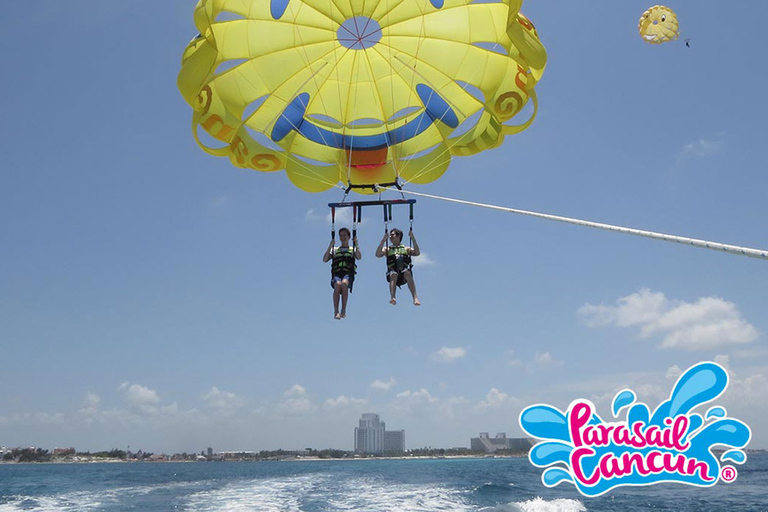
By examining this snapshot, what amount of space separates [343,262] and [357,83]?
3.27 meters

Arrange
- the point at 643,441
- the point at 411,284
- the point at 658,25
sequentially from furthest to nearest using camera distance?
1. the point at 658,25
2. the point at 411,284
3. the point at 643,441

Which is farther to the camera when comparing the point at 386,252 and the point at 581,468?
the point at 386,252

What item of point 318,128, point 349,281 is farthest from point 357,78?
point 349,281

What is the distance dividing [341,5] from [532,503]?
1781 cm

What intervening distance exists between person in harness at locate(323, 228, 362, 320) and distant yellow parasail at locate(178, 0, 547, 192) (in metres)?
1.41

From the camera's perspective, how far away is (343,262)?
8.80 meters

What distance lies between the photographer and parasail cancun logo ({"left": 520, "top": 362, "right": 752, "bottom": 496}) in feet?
18.1

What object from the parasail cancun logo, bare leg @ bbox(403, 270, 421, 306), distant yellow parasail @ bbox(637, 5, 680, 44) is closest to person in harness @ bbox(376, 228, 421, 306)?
bare leg @ bbox(403, 270, 421, 306)

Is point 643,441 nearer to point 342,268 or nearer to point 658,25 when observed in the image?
point 342,268

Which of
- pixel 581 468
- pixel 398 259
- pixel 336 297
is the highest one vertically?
pixel 398 259

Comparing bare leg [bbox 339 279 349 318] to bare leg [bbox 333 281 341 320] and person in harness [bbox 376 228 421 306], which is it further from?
person in harness [bbox 376 228 421 306]

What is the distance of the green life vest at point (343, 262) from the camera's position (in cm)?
879

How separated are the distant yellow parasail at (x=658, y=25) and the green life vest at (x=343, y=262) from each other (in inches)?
374

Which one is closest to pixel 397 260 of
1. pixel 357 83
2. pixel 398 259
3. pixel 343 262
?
pixel 398 259
